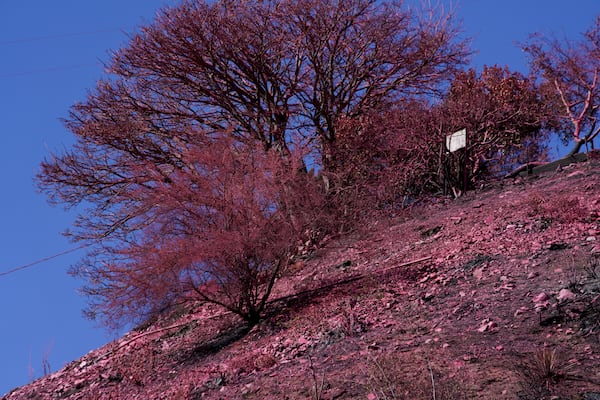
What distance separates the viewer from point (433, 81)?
18.3 metres

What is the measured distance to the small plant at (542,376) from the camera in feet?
18.2

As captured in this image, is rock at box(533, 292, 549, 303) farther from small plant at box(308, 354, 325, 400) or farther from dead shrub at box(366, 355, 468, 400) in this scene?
small plant at box(308, 354, 325, 400)

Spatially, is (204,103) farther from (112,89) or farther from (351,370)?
(351,370)

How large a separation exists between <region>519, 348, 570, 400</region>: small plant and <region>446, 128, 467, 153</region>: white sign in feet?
30.7

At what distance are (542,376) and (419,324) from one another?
226 cm

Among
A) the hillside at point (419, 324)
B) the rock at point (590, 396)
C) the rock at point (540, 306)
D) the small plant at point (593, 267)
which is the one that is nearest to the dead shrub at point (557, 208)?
the hillside at point (419, 324)

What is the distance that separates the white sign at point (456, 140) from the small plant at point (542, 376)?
30.7 ft

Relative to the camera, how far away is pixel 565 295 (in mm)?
7238

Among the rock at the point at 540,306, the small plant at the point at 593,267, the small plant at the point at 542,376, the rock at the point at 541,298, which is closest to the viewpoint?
the small plant at the point at 542,376

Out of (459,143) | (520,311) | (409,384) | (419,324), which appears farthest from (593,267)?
(459,143)

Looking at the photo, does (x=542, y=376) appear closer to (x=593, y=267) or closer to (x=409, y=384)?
(x=409, y=384)

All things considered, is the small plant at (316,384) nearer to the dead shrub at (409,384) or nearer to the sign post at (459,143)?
the dead shrub at (409,384)

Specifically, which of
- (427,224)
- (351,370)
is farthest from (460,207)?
(351,370)

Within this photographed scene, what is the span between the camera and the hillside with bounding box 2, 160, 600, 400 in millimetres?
6218
